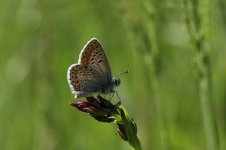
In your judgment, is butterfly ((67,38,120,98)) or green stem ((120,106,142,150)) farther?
butterfly ((67,38,120,98))

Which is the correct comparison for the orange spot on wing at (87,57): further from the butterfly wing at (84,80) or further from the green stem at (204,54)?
the green stem at (204,54)

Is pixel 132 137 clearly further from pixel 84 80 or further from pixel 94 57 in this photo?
pixel 84 80

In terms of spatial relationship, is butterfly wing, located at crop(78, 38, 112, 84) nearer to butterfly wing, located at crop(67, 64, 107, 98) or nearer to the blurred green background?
butterfly wing, located at crop(67, 64, 107, 98)

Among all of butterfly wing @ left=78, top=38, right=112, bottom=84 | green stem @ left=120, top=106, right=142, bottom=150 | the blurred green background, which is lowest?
the blurred green background

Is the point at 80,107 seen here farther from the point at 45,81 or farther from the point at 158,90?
the point at 45,81

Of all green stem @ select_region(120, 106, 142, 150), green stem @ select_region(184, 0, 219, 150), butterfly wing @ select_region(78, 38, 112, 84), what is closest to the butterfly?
butterfly wing @ select_region(78, 38, 112, 84)

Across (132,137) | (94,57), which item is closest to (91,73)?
(94,57)

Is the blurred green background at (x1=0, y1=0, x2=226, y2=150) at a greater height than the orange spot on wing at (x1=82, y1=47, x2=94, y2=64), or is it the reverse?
the orange spot on wing at (x1=82, y1=47, x2=94, y2=64)

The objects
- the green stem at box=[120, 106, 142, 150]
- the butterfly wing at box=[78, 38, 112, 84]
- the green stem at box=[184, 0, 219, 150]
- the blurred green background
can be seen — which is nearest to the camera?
the green stem at box=[120, 106, 142, 150]

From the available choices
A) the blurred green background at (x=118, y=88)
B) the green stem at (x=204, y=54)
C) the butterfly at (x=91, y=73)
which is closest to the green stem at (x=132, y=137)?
the green stem at (x=204, y=54)
